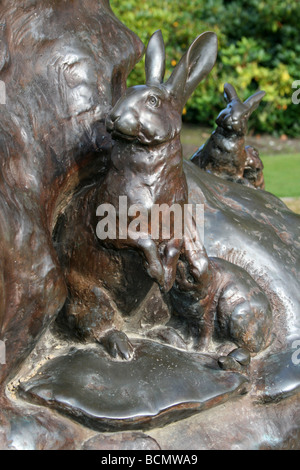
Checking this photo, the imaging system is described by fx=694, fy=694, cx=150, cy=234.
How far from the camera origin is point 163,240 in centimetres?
236

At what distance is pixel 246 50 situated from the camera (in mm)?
9312

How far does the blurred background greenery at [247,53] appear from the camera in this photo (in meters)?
9.09

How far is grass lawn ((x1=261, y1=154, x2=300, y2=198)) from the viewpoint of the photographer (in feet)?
22.9

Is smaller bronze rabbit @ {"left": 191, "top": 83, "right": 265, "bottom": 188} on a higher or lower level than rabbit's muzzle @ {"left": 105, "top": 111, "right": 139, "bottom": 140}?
lower

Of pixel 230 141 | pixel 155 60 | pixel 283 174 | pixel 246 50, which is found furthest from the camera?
pixel 246 50

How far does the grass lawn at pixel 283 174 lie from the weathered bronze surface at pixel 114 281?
4302 millimetres

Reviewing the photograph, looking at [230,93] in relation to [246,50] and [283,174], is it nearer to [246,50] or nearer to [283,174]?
[283,174]

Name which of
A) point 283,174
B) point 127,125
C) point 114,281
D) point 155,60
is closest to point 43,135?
point 127,125

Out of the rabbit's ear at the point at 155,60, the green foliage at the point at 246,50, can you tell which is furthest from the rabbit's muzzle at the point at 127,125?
the green foliage at the point at 246,50

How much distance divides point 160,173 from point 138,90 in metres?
0.28

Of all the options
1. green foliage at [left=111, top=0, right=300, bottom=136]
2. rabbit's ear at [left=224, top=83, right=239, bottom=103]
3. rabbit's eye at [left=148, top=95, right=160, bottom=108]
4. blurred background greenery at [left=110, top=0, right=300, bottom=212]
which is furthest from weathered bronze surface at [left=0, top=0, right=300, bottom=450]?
green foliage at [left=111, top=0, right=300, bottom=136]

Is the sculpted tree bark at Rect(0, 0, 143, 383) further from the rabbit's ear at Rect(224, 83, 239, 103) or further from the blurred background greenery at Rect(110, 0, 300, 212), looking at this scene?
the blurred background greenery at Rect(110, 0, 300, 212)

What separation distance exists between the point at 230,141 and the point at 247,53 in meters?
6.37
